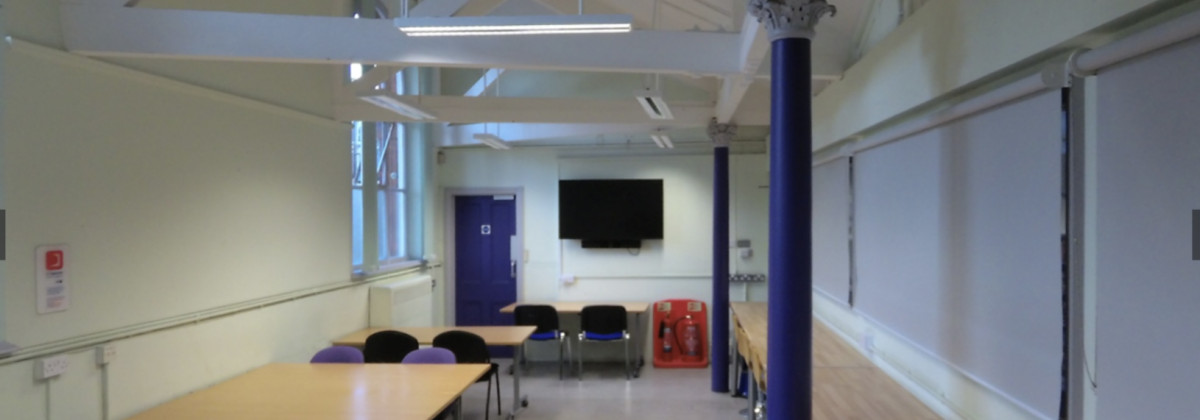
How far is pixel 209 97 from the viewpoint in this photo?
13.3 ft

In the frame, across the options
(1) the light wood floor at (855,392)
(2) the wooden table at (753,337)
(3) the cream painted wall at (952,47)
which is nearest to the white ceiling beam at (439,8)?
(3) the cream painted wall at (952,47)

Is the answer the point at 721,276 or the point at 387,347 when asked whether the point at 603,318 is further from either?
the point at 387,347

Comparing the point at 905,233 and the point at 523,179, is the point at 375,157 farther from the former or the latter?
the point at 905,233

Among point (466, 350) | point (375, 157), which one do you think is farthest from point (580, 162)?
point (466, 350)

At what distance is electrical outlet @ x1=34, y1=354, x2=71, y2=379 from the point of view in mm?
3000

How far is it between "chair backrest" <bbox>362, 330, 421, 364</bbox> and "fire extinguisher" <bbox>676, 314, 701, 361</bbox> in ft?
11.5

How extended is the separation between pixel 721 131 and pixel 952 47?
3737 mm

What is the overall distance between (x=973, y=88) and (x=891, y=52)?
2.54ft

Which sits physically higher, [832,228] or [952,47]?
[952,47]

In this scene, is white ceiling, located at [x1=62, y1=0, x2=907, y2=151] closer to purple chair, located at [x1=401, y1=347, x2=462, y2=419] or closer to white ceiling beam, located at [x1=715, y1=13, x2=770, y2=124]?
white ceiling beam, located at [x1=715, y1=13, x2=770, y2=124]

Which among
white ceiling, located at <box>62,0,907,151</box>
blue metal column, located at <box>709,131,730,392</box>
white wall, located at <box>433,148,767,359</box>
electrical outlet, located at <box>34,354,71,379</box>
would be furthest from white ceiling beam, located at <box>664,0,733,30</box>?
electrical outlet, located at <box>34,354,71,379</box>

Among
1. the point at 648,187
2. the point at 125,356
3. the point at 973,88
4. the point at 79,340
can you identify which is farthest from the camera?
the point at 648,187

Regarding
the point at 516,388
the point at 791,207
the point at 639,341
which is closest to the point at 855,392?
the point at 791,207

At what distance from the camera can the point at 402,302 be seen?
634cm
